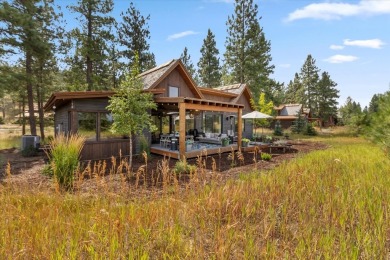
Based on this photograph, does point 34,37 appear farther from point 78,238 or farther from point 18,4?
point 78,238

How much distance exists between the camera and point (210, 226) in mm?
3703

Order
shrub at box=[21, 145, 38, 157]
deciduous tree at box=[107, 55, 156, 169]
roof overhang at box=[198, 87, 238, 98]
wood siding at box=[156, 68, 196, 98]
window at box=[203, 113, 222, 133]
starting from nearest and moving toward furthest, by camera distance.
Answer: deciduous tree at box=[107, 55, 156, 169] < shrub at box=[21, 145, 38, 157] < wood siding at box=[156, 68, 196, 98] < roof overhang at box=[198, 87, 238, 98] < window at box=[203, 113, 222, 133]

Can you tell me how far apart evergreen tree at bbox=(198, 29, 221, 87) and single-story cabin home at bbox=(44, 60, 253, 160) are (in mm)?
25045

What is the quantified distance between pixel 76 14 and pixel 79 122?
1651 cm

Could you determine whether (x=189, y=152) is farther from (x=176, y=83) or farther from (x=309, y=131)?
(x=309, y=131)

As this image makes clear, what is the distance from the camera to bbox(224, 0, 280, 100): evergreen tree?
2912 cm

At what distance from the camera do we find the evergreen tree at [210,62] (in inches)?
1802

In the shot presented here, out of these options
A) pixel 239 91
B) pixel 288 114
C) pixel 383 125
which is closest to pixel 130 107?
pixel 383 125

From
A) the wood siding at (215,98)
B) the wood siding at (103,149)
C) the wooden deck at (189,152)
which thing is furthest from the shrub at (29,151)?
the wood siding at (215,98)

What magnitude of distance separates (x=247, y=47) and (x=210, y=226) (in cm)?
3023

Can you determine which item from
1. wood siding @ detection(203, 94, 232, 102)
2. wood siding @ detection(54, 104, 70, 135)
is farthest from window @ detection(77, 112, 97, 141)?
wood siding @ detection(203, 94, 232, 102)

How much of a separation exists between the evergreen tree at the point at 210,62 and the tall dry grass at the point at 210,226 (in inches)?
1720

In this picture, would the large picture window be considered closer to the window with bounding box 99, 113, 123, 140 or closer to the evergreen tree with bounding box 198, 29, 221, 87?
the window with bounding box 99, 113, 123, 140

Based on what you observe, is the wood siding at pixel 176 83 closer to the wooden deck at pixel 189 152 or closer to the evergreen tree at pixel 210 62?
the wooden deck at pixel 189 152
